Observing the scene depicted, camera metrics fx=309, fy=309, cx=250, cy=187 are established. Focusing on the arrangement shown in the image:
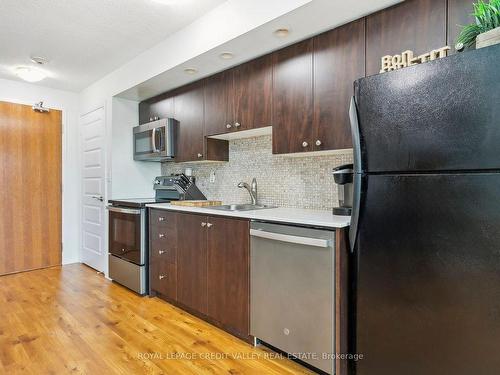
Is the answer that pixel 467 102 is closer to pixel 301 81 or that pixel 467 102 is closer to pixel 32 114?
pixel 301 81

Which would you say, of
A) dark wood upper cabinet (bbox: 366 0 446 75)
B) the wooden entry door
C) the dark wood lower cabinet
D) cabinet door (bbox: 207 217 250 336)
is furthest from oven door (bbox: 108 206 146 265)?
dark wood upper cabinet (bbox: 366 0 446 75)

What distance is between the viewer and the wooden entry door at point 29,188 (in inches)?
147

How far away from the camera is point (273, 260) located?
190cm

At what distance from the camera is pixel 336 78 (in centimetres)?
196

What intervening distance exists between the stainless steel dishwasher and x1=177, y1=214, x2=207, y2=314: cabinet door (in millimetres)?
508

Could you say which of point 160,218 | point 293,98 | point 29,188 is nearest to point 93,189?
point 29,188

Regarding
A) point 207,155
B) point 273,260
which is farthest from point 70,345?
point 207,155

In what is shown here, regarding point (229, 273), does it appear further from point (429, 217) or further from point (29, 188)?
point (29, 188)

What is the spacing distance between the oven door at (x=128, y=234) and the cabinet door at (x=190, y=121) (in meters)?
0.73

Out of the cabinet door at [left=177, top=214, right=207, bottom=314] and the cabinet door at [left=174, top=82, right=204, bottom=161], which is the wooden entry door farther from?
the cabinet door at [left=177, top=214, right=207, bottom=314]

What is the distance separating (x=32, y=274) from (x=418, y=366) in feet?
13.7

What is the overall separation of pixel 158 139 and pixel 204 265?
1.55 meters

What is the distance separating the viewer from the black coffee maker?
1816 mm

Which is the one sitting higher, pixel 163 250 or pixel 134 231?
pixel 134 231
